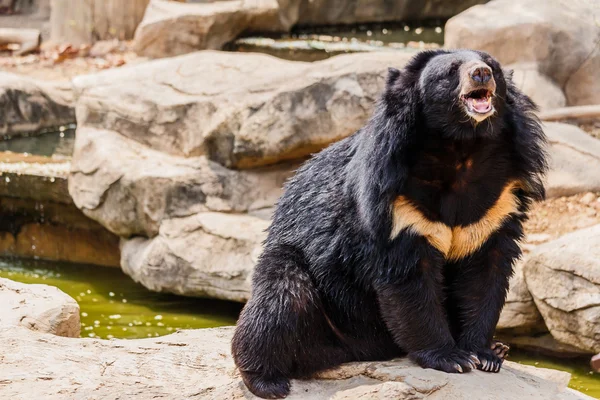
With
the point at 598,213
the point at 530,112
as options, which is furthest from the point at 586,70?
the point at 530,112

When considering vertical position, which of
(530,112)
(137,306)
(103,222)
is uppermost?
(530,112)

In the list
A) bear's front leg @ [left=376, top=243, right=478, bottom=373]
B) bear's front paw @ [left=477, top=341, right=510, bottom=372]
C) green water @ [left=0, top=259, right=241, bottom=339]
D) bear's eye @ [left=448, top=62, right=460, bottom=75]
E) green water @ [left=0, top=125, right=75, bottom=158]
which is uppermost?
bear's eye @ [left=448, top=62, right=460, bottom=75]

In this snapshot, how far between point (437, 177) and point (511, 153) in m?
0.30

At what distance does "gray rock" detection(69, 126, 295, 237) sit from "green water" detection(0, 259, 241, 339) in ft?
1.69

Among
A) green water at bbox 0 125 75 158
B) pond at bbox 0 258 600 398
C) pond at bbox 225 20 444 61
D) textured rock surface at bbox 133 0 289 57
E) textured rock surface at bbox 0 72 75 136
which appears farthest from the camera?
textured rock surface at bbox 133 0 289 57

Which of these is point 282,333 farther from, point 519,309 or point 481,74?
point 519,309

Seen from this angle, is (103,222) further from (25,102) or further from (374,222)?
(374,222)

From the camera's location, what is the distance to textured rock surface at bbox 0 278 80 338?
472cm

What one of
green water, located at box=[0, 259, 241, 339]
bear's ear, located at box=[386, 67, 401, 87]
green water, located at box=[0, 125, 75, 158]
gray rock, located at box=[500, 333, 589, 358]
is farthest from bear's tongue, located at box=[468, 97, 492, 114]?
green water, located at box=[0, 125, 75, 158]

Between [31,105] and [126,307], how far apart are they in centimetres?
383

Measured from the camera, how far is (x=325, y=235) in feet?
12.2

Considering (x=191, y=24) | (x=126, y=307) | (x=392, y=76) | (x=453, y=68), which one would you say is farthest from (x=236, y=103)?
(x=191, y=24)

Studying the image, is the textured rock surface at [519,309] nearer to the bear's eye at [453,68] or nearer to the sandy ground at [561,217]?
the sandy ground at [561,217]

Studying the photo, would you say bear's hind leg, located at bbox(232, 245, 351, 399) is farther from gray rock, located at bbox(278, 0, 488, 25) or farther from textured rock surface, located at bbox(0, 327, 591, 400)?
gray rock, located at bbox(278, 0, 488, 25)
